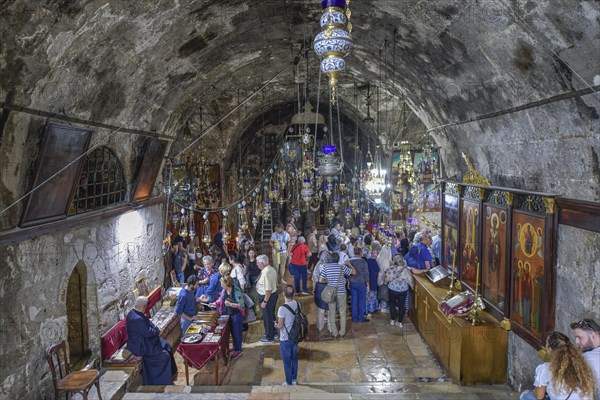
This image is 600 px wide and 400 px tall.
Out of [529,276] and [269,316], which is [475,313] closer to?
[529,276]

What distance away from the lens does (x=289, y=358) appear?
6.23 meters

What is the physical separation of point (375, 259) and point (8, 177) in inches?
257

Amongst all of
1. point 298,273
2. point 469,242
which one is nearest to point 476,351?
point 469,242

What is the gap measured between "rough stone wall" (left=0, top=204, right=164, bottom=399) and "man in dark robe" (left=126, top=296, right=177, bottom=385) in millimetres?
816

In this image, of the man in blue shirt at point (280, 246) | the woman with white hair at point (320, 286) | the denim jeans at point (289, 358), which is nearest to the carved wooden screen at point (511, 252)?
the woman with white hair at point (320, 286)

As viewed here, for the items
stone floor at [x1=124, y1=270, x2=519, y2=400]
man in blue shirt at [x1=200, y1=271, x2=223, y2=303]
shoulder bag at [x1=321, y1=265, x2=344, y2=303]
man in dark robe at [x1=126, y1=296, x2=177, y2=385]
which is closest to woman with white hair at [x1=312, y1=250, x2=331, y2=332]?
shoulder bag at [x1=321, y1=265, x2=344, y2=303]

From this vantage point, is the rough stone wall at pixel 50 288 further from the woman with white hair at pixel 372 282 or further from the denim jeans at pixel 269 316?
the woman with white hair at pixel 372 282

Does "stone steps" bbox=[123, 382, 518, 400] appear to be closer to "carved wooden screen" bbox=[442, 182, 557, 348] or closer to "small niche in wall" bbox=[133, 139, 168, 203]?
"carved wooden screen" bbox=[442, 182, 557, 348]

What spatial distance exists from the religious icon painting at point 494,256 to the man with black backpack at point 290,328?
2771 millimetres

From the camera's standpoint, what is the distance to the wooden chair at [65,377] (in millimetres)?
5176

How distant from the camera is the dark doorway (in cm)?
669

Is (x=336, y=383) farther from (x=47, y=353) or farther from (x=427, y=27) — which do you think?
(x=427, y=27)

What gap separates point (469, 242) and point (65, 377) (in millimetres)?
6181

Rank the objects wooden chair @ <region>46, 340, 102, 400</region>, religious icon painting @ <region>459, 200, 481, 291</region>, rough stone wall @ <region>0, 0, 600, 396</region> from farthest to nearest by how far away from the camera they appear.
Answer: religious icon painting @ <region>459, 200, 481, 291</region> → wooden chair @ <region>46, 340, 102, 400</region> → rough stone wall @ <region>0, 0, 600, 396</region>
